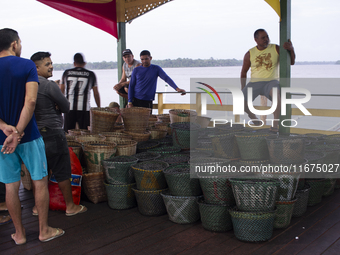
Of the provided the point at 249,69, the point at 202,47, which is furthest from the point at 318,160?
the point at 202,47

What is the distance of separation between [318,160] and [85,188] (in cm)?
252

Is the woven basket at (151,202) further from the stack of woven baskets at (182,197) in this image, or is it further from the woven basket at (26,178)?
the woven basket at (26,178)

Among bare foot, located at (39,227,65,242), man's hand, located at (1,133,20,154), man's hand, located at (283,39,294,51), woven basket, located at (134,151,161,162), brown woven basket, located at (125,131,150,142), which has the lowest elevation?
bare foot, located at (39,227,65,242)

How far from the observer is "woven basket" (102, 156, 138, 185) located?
338 centimetres

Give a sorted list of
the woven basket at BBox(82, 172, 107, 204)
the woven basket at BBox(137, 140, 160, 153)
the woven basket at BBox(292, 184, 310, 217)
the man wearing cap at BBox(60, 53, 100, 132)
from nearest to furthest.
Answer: the woven basket at BBox(292, 184, 310, 217)
the woven basket at BBox(82, 172, 107, 204)
the woven basket at BBox(137, 140, 160, 153)
the man wearing cap at BBox(60, 53, 100, 132)

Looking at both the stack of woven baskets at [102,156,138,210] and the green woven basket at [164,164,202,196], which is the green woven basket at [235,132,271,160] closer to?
the green woven basket at [164,164,202,196]

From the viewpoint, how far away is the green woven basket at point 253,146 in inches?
129

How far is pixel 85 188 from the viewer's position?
11.9 feet

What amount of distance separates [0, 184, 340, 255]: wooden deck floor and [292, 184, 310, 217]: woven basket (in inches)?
2.2

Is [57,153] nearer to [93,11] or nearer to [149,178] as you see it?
[149,178]

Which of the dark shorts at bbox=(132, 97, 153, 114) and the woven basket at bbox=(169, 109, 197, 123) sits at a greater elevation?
the dark shorts at bbox=(132, 97, 153, 114)

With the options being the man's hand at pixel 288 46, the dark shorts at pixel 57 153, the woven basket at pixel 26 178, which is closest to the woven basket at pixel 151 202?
the dark shorts at pixel 57 153

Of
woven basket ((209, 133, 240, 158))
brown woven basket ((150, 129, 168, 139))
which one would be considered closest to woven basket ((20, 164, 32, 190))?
brown woven basket ((150, 129, 168, 139))

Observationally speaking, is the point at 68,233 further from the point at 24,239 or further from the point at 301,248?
the point at 301,248
